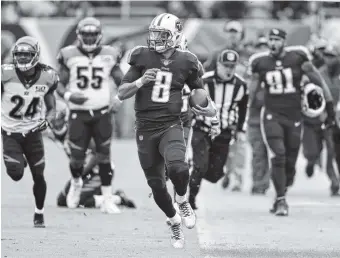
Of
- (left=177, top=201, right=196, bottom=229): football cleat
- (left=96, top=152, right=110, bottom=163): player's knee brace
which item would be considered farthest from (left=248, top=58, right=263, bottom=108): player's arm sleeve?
(left=177, top=201, right=196, bottom=229): football cleat

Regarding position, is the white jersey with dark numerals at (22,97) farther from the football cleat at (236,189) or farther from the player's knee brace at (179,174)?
the football cleat at (236,189)

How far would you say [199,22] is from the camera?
2631cm

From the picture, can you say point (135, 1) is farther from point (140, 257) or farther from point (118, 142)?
point (140, 257)

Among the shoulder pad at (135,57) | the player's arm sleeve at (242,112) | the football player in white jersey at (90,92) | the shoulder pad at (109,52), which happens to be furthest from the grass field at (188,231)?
the shoulder pad at (109,52)

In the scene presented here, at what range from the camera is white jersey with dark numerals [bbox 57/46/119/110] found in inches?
503

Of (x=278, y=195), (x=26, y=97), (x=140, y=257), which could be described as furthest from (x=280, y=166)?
(x=140, y=257)

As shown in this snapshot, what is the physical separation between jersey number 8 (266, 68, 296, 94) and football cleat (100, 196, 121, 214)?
2108 millimetres

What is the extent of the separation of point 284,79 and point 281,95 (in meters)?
0.18

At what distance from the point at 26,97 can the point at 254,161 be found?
5.59 metres

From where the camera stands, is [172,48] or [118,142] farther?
[118,142]

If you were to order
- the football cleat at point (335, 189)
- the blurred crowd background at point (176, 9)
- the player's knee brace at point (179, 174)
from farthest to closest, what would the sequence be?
the blurred crowd background at point (176, 9) < the football cleat at point (335, 189) < the player's knee brace at point (179, 174)

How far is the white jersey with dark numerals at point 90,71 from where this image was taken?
12.8 m

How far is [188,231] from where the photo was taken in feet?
34.9

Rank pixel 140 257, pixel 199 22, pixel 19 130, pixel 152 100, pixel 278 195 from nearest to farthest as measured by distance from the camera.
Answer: pixel 140 257, pixel 152 100, pixel 19 130, pixel 278 195, pixel 199 22
